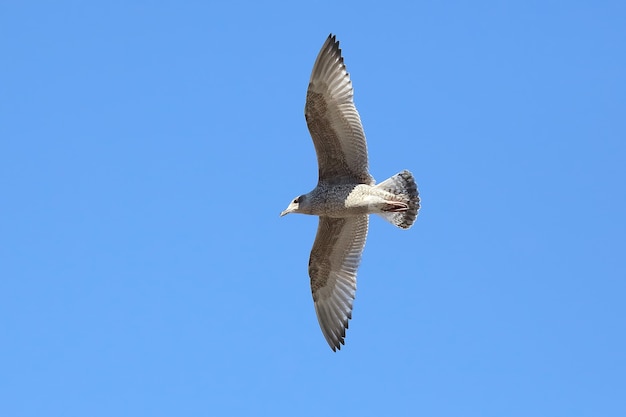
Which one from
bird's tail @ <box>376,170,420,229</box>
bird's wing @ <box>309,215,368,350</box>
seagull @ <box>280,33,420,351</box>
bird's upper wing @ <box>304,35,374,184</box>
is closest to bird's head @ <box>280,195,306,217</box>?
seagull @ <box>280,33,420,351</box>

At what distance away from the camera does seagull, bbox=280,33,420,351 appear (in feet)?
49.1

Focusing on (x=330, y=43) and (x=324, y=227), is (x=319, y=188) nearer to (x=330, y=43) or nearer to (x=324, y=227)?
(x=324, y=227)

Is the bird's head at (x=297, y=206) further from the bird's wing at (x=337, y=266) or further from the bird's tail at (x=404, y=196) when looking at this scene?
the bird's tail at (x=404, y=196)

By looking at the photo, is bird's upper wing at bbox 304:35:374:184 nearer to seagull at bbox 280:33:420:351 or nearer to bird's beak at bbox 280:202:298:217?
seagull at bbox 280:33:420:351

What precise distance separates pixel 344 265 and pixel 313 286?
0.60 meters

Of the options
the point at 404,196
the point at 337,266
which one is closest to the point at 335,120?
the point at 404,196

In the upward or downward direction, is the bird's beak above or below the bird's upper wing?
below

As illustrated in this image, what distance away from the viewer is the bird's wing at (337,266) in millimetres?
16078

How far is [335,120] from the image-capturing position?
15.0 metres

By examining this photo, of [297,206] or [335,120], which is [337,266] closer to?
[297,206]

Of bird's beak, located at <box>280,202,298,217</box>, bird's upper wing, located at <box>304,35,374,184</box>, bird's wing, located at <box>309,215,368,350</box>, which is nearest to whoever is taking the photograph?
bird's upper wing, located at <box>304,35,374,184</box>

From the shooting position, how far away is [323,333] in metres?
16.3

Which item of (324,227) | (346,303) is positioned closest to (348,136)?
(324,227)

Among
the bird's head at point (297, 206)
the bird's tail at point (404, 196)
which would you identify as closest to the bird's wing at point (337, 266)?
the bird's head at point (297, 206)
